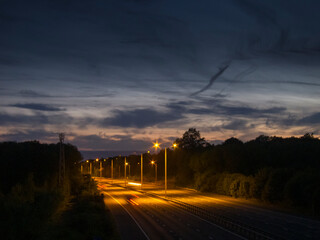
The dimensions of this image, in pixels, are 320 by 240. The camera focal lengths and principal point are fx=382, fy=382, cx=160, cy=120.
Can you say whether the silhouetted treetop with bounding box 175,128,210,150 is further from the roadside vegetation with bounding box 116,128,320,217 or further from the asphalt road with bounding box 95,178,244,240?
the asphalt road with bounding box 95,178,244,240

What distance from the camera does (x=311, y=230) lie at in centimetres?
2989

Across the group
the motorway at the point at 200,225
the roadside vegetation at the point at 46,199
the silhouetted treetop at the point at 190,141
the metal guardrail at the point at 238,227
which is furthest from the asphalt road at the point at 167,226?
the silhouetted treetop at the point at 190,141

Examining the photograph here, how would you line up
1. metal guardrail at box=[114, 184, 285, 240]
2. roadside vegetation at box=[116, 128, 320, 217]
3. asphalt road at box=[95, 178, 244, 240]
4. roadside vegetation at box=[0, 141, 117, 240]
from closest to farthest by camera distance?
1. roadside vegetation at box=[0, 141, 117, 240]
2. metal guardrail at box=[114, 184, 285, 240]
3. asphalt road at box=[95, 178, 244, 240]
4. roadside vegetation at box=[116, 128, 320, 217]

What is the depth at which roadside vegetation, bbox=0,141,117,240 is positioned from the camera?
19312mm

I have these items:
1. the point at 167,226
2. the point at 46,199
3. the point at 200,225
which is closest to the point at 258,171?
the point at 200,225

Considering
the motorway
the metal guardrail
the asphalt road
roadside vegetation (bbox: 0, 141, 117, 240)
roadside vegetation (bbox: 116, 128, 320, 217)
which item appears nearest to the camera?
roadside vegetation (bbox: 0, 141, 117, 240)

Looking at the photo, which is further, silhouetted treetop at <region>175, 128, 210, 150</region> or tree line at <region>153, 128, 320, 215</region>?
silhouetted treetop at <region>175, 128, 210, 150</region>

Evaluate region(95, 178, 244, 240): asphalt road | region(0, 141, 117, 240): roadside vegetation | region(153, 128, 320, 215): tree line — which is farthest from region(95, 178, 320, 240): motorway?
region(153, 128, 320, 215): tree line

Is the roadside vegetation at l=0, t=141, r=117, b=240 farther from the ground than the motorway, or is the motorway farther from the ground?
the roadside vegetation at l=0, t=141, r=117, b=240

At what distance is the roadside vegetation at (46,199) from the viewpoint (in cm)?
1931

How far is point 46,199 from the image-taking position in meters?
28.6

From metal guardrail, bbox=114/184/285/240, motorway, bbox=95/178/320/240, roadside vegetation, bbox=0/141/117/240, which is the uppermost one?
roadside vegetation, bbox=0/141/117/240

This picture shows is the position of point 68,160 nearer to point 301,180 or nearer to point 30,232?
point 301,180

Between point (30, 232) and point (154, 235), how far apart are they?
10.3 metres
